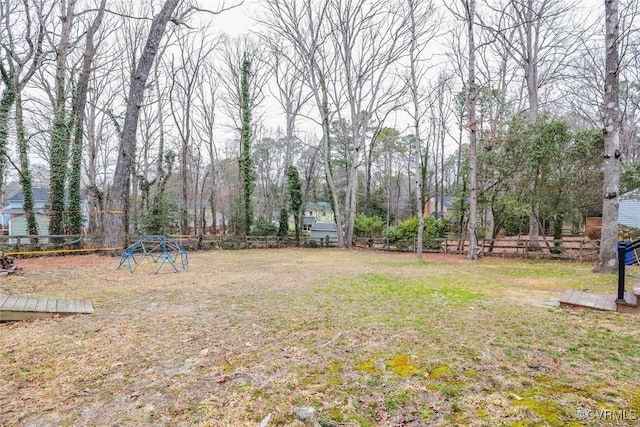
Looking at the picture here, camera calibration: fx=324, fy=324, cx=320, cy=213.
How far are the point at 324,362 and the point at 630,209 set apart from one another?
1904cm

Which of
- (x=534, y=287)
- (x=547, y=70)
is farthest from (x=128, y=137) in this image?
(x=547, y=70)

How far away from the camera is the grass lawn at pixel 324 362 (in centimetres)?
202

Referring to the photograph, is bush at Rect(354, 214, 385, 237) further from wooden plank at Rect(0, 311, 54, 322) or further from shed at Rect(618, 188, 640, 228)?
wooden plank at Rect(0, 311, 54, 322)

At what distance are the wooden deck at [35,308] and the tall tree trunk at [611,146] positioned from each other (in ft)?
32.7

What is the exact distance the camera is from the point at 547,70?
15672mm

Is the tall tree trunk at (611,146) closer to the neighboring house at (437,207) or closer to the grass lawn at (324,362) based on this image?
the grass lawn at (324,362)

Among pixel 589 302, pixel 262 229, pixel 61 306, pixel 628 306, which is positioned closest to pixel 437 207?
pixel 262 229

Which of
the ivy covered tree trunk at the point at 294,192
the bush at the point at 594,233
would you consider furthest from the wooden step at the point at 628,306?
the ivy covered tree trunk at the point at 294,192

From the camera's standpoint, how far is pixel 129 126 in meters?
10.9

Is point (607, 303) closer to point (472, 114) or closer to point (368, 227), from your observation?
point (472, 114)

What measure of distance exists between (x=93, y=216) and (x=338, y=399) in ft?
61.1

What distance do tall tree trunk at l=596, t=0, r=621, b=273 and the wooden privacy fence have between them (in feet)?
10.3

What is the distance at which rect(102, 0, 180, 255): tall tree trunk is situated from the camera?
34.4 ft

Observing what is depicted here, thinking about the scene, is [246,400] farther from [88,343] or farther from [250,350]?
[88,343]
